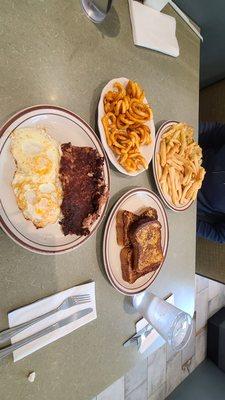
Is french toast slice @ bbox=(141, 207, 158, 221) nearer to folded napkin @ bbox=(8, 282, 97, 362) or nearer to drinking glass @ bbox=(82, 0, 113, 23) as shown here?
folded napkin @ bbox=(8, 282, 97, 362)

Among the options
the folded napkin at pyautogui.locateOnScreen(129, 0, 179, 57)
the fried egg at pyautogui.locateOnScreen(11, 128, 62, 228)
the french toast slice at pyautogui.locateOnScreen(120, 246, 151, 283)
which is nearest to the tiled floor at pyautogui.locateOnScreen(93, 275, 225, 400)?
the french toast slice at pyautogui.locateOnScreen(120, 246, 151, 283)

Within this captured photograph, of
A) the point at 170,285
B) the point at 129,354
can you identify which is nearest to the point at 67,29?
the point at 170,285

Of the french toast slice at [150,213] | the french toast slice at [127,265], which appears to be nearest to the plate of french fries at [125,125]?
the french toast slice at [150,213]

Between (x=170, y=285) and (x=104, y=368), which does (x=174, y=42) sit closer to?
(x=170, y=285)

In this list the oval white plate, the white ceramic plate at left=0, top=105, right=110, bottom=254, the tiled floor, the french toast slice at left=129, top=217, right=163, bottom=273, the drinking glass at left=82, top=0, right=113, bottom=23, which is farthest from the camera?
the tiled floor

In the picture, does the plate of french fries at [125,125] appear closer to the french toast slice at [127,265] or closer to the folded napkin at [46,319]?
the french toast slice at [127,265]

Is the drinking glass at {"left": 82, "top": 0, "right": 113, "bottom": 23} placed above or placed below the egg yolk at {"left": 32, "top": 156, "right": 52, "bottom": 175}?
above

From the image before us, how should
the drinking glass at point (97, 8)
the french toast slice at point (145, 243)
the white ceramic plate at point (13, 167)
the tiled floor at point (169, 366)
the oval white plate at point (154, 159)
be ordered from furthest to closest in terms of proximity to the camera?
the tiled floor at point (169, 366)
the oval white plate at point (154, 159)
the french toast slice at point (145, 243)
the drinking glass at point (97, 8)
the white ceramic plate at point (13, 167)
